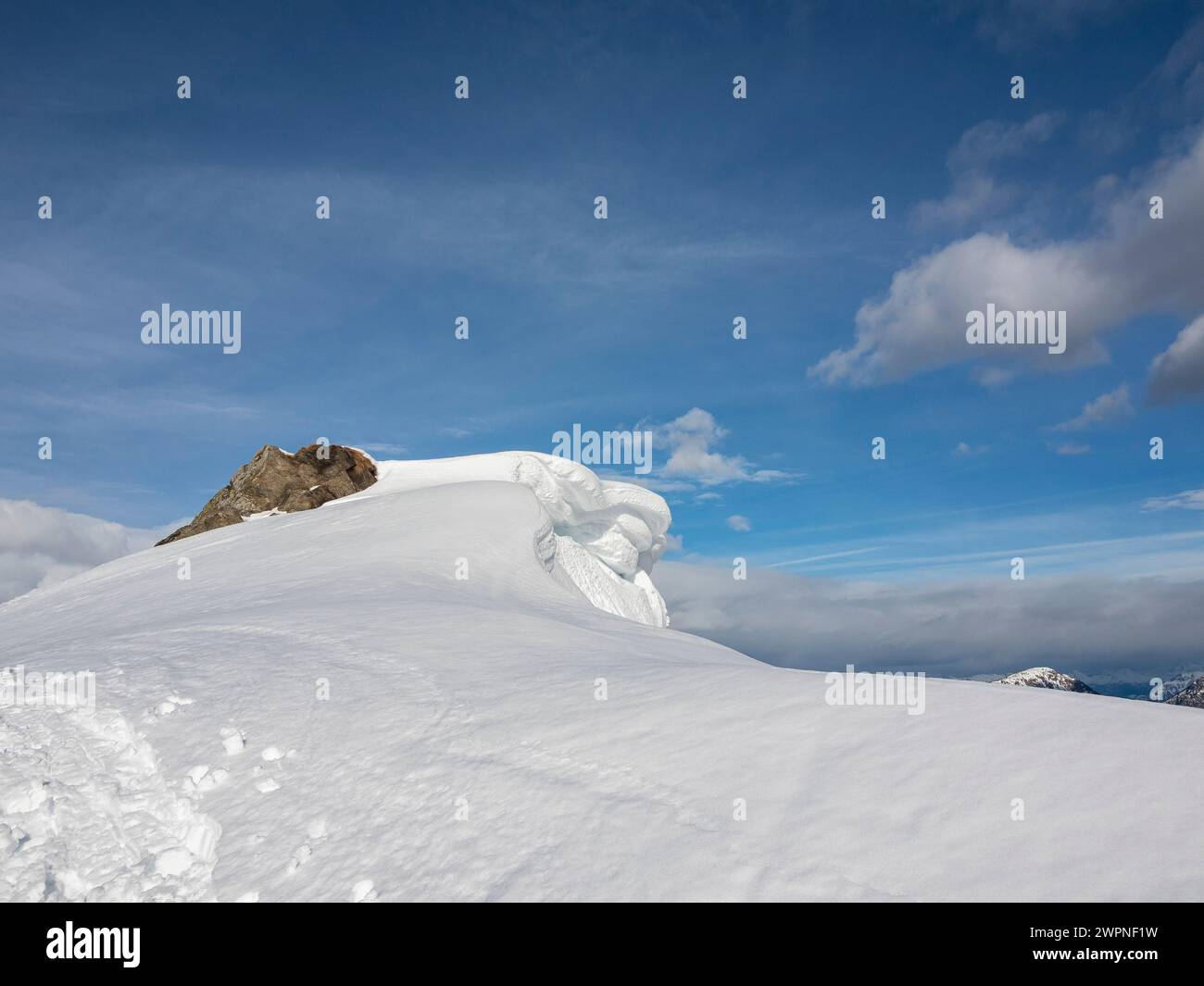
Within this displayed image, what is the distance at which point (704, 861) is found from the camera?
4.79 metres

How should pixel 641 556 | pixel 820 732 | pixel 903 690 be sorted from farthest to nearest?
pixel 641 556 → pixel 903 690 → pixel 820 732

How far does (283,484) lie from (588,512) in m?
13.8

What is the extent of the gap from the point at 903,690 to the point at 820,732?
1.13m

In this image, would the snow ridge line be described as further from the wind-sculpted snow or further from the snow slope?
the wind-sculpted snow

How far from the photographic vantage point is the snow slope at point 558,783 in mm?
4547

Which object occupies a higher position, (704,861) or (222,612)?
(222,612)

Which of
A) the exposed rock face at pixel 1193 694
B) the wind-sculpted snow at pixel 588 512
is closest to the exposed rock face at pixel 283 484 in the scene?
the wind-sculpted snow at pixel 588 512

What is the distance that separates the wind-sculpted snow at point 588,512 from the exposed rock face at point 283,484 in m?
1.41

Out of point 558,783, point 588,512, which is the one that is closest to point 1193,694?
point 588,512

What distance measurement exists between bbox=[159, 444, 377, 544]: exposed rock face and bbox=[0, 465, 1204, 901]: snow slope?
2286 cm

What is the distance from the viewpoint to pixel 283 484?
32094 mm
